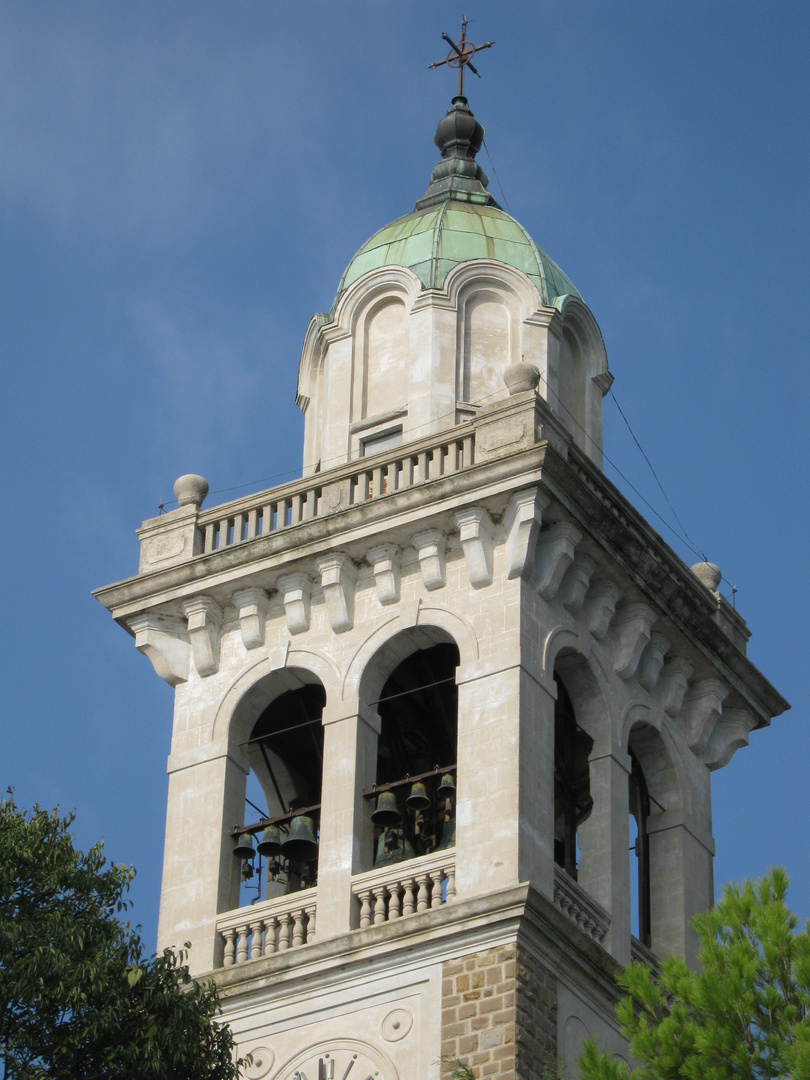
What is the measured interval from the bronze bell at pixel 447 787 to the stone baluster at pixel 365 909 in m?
1.92

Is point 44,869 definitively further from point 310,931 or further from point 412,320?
point 412,320

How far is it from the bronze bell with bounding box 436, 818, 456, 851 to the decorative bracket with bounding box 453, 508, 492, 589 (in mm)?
3221

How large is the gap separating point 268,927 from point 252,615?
487cm

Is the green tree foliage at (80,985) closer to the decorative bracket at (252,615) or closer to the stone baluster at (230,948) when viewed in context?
the stone baluster at (230,948)

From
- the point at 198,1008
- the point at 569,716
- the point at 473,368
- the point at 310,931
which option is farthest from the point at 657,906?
the point at 198,1008

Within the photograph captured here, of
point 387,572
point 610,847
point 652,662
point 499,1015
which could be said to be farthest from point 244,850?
point 652,662

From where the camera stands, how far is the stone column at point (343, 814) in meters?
33.6

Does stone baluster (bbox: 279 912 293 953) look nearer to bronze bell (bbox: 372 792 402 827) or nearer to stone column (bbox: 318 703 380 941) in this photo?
stone column (bbox: 318 703 380 941)

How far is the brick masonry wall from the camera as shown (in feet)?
102

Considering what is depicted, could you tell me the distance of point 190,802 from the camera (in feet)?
119

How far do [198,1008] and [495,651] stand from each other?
8775 mm

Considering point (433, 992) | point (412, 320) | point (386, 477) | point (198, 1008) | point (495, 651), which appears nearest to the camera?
point (198, 1008)

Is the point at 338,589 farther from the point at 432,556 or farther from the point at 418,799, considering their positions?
the point at 418,799

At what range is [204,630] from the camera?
37125 mm
